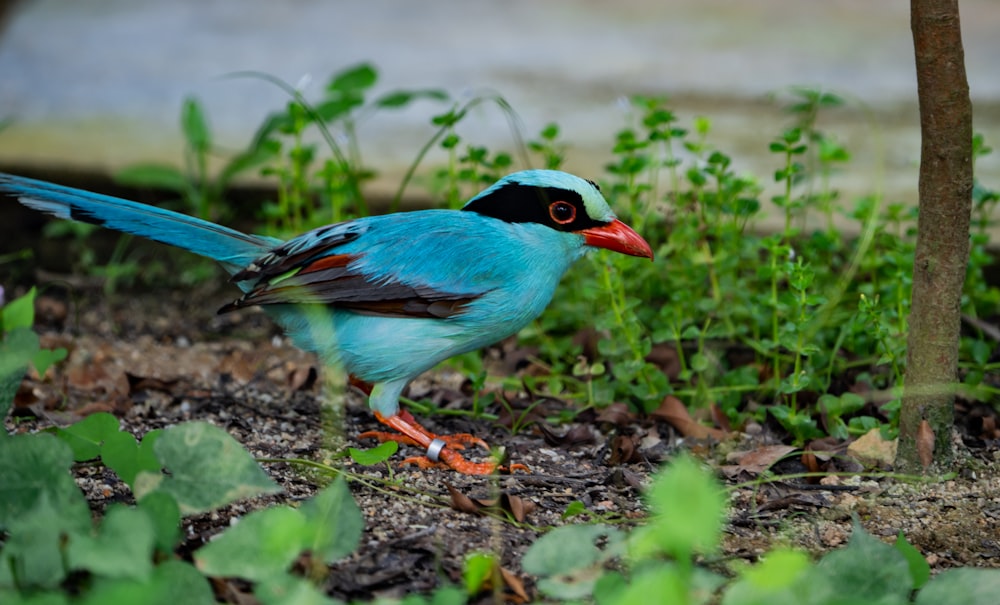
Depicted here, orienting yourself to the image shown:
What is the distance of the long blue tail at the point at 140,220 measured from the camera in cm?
345

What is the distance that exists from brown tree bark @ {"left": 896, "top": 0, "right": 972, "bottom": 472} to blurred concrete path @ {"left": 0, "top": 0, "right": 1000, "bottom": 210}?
254 cm

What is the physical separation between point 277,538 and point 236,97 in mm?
5682

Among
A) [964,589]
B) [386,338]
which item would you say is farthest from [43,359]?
[964,589]

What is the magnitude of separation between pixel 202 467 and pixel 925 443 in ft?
6.11

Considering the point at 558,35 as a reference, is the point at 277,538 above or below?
below

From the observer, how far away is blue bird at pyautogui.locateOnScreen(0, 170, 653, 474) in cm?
349

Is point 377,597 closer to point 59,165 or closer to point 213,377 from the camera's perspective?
point 213,377

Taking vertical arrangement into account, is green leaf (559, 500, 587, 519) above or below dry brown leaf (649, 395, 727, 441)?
below

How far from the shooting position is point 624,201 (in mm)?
5105

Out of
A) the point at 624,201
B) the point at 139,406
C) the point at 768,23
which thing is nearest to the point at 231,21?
the point at 768,23

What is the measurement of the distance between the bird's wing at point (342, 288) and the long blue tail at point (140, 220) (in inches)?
6.3

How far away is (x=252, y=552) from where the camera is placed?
7.50 feet

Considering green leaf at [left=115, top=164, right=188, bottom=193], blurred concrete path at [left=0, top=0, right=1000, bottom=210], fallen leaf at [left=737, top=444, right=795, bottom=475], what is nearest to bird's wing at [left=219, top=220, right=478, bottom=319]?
fallen leaf at [left=737, top=444, right=795, bottom=475]

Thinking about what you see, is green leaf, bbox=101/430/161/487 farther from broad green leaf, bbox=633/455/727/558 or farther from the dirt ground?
broad green leaf, bbox=633/455/727/558
